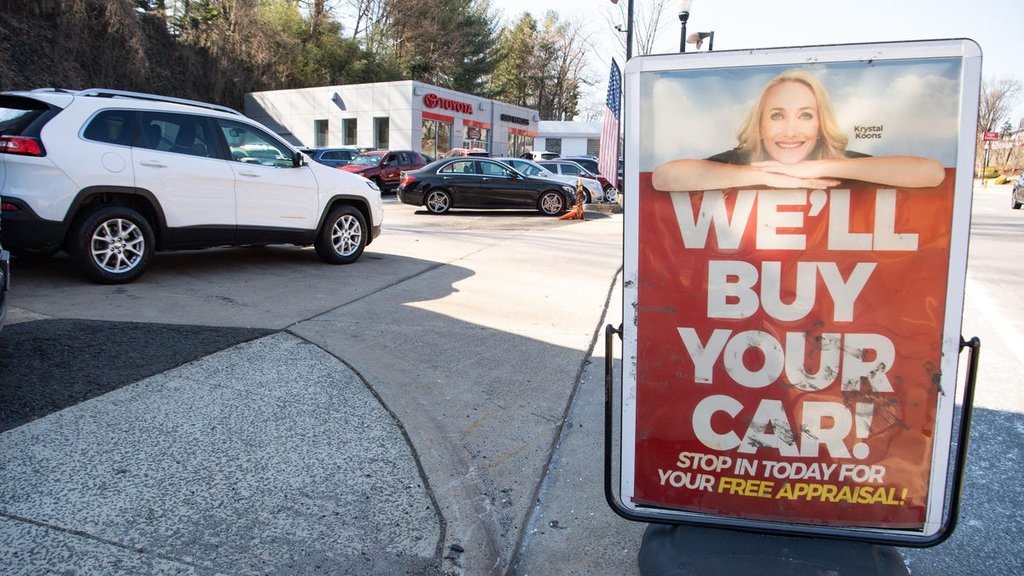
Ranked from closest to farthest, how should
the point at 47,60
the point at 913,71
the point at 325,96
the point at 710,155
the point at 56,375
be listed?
the point at 913,71, the point at 710,155, the point at 56,375, the point at 47,60, the point at 325,96

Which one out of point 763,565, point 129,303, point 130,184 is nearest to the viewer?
point 763,565

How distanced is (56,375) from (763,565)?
4027 mm

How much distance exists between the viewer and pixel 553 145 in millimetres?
61844

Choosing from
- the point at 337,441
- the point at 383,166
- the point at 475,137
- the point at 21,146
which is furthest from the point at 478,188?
the point at 475,137

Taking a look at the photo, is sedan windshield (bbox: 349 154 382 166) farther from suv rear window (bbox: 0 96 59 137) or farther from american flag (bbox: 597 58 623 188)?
suv rear window (bbox: 0 96 59 137)

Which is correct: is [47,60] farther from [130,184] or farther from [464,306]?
[464,306]

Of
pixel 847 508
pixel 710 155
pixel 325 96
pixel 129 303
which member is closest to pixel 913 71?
pixel 710 155

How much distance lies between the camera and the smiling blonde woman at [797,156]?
2.24 m

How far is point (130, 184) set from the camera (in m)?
6.68

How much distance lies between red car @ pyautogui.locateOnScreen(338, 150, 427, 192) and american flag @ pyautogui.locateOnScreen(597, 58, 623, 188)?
687 cm

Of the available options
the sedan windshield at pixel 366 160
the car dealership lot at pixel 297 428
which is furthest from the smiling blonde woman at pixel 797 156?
the sedan windshield at pixel 366 160

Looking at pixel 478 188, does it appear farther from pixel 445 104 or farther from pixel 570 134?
pixel 570 134

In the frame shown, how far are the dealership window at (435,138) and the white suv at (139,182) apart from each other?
1137 inches

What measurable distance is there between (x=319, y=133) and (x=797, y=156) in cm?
3929
